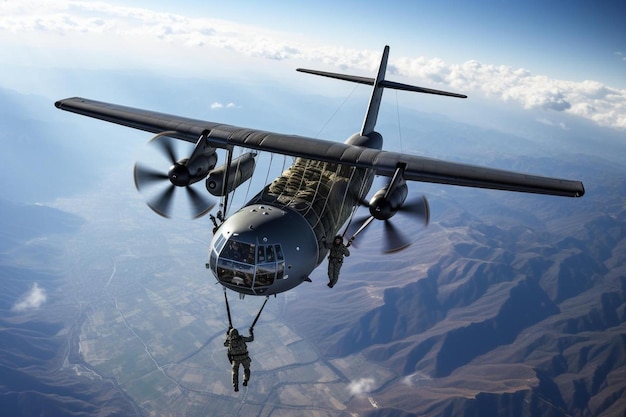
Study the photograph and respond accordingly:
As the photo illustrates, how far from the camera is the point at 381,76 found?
122 ft

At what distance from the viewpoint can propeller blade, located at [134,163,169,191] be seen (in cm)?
2173

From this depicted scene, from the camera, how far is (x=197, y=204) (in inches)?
895

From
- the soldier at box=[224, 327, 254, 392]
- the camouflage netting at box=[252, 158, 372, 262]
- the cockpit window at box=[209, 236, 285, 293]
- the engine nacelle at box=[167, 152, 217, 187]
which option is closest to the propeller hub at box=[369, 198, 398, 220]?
the camouflage netting at box=[252, 158, 372, 262]

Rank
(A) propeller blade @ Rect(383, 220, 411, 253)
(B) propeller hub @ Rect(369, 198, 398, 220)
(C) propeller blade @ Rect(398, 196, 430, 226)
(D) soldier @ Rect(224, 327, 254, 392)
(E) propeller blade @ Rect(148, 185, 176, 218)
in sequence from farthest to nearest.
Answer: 1. (E) propeller blade @ Rect(148, 185, 176, 218)
2. (A) propeller blade @ Rect(383, 220, 411, 253)
3. (C) propeller blade @ Rect(398, 196, 430, 226)
4. (B) propeller hub @ Rect(369, 198, 398, 220)
5. (D) soldier @ Rect(224, 327, 254, 392)

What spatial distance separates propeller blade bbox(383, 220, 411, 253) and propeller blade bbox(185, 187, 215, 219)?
959 cm

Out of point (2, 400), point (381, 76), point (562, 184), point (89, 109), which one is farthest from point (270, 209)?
point (2, 400)

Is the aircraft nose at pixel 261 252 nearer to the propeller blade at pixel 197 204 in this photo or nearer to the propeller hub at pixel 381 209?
the propeller hub at pixel 381 209

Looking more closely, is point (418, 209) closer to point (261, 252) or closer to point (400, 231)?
point (400, 231)

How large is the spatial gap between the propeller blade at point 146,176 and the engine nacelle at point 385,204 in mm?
11099

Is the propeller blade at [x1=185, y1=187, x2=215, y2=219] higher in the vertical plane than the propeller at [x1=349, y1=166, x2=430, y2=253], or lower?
lower

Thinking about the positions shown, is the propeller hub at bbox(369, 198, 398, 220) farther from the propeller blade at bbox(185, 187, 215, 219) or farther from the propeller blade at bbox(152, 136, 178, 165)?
the propeller blade at bbox(152, 136, 178, 165)

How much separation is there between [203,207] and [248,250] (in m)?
6.49

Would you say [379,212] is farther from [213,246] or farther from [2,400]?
[2,400]

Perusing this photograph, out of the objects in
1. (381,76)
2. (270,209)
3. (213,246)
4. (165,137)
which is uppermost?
(381,76)
